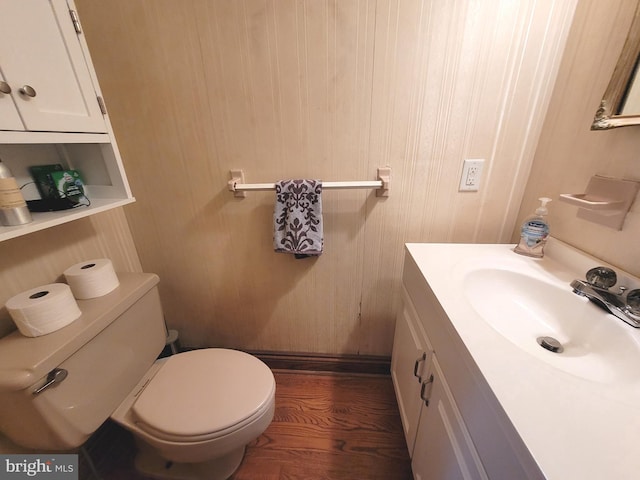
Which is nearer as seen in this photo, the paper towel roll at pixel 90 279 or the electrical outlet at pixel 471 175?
the paper towel roll at pixel 90 279

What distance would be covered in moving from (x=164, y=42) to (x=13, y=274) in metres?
0.95

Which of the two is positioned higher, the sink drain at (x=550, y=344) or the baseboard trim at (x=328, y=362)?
the sink drain at (x=550, y=344)

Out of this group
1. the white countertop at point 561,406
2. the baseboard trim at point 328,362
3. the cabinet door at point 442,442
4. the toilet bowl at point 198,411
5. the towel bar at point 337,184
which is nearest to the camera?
the white countertop at point 561,406

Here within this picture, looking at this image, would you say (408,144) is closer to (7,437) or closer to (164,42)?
(164,42)

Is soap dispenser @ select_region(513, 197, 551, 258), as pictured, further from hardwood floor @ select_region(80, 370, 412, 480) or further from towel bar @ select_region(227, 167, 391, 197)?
hardwood floor @ select_region(80, 370, 412, 480)

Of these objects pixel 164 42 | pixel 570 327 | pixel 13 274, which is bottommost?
pixel 570 327

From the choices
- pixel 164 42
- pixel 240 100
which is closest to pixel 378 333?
pixel 240 100

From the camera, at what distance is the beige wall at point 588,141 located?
67 cm

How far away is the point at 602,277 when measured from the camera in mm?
658

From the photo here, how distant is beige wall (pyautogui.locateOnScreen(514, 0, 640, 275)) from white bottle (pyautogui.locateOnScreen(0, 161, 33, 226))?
63.5 inches

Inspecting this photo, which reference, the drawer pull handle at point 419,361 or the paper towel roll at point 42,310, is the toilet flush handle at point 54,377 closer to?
the paper towel roll at point 42,310

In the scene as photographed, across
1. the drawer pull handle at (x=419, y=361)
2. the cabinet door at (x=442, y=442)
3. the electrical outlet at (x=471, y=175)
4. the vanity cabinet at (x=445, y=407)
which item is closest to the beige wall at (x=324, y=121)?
the electrical outlet at (x=471, y=175)

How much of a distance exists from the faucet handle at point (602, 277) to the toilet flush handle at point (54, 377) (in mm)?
1443

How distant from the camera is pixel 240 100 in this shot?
1.00 m
